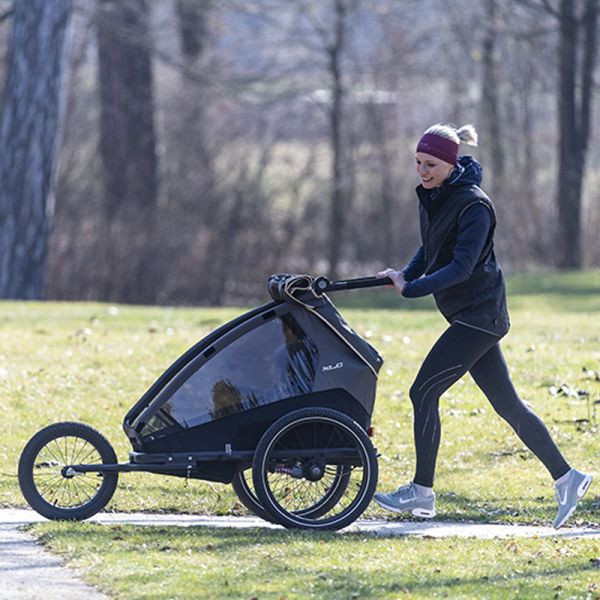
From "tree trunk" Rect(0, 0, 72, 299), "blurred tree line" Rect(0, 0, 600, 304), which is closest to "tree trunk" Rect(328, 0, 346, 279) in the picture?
"blurred tree line" Rect(0, 0, 600, 304)

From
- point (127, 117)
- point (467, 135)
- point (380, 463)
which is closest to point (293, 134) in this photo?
point (127, 117)

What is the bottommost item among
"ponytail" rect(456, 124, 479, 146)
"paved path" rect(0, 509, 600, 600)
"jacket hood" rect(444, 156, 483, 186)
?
"paved path" rect(0, 509, 600, 600)

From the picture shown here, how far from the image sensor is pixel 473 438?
10.9 m

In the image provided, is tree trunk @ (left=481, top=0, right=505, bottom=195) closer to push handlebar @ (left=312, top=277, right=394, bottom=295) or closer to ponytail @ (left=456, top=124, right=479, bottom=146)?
ponytail @ (left=456, top=124, right=479, bottom=146)

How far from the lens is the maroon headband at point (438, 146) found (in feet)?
24.6

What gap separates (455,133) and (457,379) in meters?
1.25

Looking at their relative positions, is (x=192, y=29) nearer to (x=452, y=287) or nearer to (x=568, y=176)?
(x=568, y=176)

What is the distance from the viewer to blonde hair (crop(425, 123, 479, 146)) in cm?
752

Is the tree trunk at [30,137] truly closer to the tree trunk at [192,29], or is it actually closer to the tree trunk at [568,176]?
the tree trunk at [192,29]

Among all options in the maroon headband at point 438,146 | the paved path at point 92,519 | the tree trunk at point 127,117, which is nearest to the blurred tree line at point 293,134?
the tree trunk at point 127,117

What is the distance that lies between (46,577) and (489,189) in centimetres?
2934

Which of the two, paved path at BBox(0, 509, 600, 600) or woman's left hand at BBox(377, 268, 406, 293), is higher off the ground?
woman's left hand at BBox(377, 268, 406, 293)

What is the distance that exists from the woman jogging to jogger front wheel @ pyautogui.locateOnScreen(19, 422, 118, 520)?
1415 mm

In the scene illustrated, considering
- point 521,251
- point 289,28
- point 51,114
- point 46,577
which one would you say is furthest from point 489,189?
point 46,577
